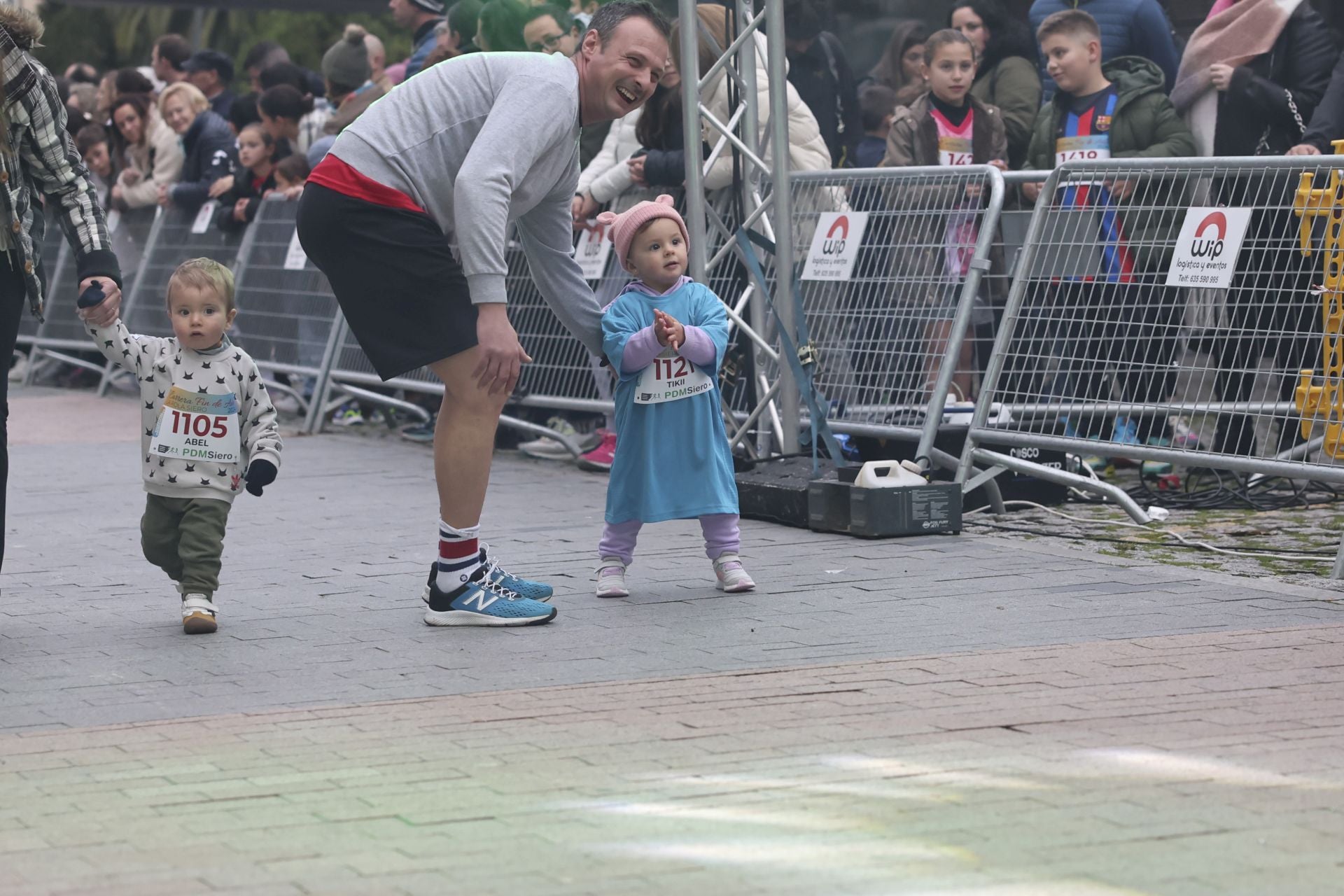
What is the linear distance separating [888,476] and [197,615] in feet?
9.58

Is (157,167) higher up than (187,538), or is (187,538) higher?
(157,167)

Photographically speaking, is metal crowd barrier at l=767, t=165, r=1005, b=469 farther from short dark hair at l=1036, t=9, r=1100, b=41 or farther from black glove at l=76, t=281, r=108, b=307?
black glove at l=76, t=281, r=108, b=307

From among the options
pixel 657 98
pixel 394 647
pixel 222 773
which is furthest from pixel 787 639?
pixel 657 98

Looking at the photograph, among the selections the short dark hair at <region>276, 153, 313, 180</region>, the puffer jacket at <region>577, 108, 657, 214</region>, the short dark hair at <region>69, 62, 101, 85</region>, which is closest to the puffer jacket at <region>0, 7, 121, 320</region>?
the puffer jacket at <region>577, 108, 657, 214</region>

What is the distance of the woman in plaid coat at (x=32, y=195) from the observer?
5.69 meters

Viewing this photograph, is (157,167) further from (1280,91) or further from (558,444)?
(1280,91)

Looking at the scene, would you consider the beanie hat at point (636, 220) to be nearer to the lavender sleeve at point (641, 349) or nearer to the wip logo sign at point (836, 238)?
the lavender sleeve at point (641, 349)

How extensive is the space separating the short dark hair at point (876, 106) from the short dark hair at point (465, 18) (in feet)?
7.18

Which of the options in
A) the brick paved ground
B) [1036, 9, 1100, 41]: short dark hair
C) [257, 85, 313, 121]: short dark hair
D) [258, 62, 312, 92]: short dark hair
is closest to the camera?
the brick paved ground

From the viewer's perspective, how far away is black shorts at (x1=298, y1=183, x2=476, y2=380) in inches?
228

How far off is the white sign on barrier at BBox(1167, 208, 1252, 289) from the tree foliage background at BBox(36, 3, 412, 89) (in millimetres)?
31404

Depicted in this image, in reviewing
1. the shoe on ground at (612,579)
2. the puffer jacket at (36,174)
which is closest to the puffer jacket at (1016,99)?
the shoe on ground at (612,579)

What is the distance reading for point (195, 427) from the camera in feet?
20.0

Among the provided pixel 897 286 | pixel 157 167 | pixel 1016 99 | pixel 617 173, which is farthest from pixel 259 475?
pixel 157 167
